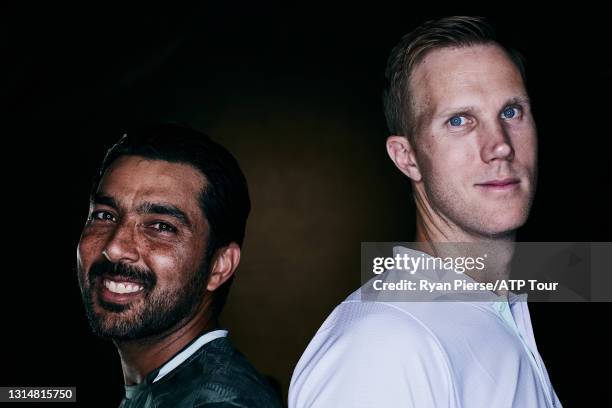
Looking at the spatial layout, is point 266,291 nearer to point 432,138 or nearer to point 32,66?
point 32,66

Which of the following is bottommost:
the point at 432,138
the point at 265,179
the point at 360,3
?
the point at 432,138

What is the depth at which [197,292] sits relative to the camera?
1.59 metres

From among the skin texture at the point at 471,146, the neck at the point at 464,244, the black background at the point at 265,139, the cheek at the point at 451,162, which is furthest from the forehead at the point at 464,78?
the black background at the point at 265,139

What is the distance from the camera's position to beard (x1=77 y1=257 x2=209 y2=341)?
1.54 m

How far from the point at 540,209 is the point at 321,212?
117cm

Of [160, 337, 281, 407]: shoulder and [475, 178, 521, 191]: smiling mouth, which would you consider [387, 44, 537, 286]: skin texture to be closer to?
[475, 178, 521, 191]: smiling mouth

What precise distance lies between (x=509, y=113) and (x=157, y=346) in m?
1.01

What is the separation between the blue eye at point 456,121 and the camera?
1418 millimetres

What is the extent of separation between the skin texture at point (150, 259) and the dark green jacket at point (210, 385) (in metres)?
0.05

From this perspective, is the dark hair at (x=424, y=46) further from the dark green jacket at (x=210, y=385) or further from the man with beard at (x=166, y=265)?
the dark green jacket at (x=210, y=385)

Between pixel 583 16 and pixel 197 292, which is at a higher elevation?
pixel 583 16

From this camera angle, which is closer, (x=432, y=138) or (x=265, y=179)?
(x=432, y=138)

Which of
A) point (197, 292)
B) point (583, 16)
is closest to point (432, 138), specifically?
point (197, 292)

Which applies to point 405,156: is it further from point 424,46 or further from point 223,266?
point 223,266
